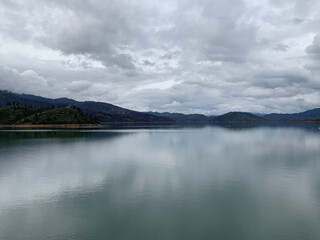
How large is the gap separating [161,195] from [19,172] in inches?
1404

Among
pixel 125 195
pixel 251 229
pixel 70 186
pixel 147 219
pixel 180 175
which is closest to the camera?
pixel 251 229

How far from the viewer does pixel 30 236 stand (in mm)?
22484

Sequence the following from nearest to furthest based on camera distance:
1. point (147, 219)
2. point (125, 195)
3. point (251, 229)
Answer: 1. point (251, 229)
2. point (147, 219)
3. point (125, 195)

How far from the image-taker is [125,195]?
35.3 meters

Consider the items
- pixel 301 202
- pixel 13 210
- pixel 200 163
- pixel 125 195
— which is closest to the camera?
pixel 13 210

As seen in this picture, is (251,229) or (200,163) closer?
(251,229)

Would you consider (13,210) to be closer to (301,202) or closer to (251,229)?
(251,229)

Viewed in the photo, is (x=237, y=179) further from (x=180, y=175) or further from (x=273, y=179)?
(x=180, y=175)

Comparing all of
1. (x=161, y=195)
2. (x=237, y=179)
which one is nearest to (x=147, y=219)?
(x=161, y=195)

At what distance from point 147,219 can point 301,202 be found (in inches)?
896

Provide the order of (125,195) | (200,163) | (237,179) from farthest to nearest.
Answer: (200,163) < (237,179) < (125,195)

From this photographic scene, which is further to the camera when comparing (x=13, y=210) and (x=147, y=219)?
(x=13, y=210)

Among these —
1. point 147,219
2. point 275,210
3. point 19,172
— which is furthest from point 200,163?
point 19,172

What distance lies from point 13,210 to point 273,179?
45105mm
